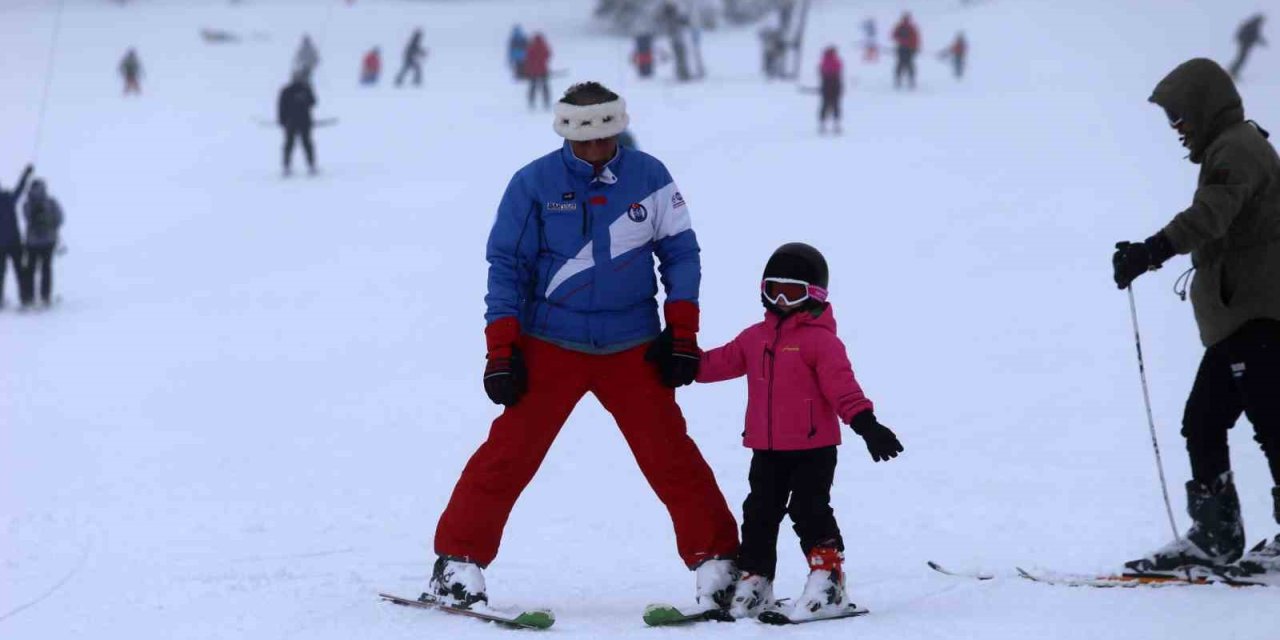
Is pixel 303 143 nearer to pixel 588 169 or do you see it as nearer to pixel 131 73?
pixel 131 73

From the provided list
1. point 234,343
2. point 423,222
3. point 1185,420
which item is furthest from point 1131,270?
point 423,222

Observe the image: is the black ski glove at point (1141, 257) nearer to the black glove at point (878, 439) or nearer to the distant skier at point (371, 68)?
the black glove at point (878, 439)

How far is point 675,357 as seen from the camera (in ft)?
14.8

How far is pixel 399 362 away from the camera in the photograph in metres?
10.8

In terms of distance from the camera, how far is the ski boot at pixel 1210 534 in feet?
15.9

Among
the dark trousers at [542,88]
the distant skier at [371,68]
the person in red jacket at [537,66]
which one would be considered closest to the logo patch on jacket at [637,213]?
the person in red jacket at [537,66]

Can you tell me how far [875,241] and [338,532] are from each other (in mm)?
8952

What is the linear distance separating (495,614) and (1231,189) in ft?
8.16

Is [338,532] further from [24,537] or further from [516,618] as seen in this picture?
[516,618]

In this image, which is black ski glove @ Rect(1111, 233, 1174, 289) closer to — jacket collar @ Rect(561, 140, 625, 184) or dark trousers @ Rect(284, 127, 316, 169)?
jacket collar @ Rect(561, 140, 625, 184)

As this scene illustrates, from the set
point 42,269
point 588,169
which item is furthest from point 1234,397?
point 42,269

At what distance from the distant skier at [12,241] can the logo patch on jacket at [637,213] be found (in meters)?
10.9

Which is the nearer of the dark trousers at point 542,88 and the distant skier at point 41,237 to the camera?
the distant skier at point 41,237

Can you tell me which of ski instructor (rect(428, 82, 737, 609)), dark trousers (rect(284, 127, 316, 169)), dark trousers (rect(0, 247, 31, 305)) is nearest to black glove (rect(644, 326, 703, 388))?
ski instructor (rect(428, 82, 737, 609))
